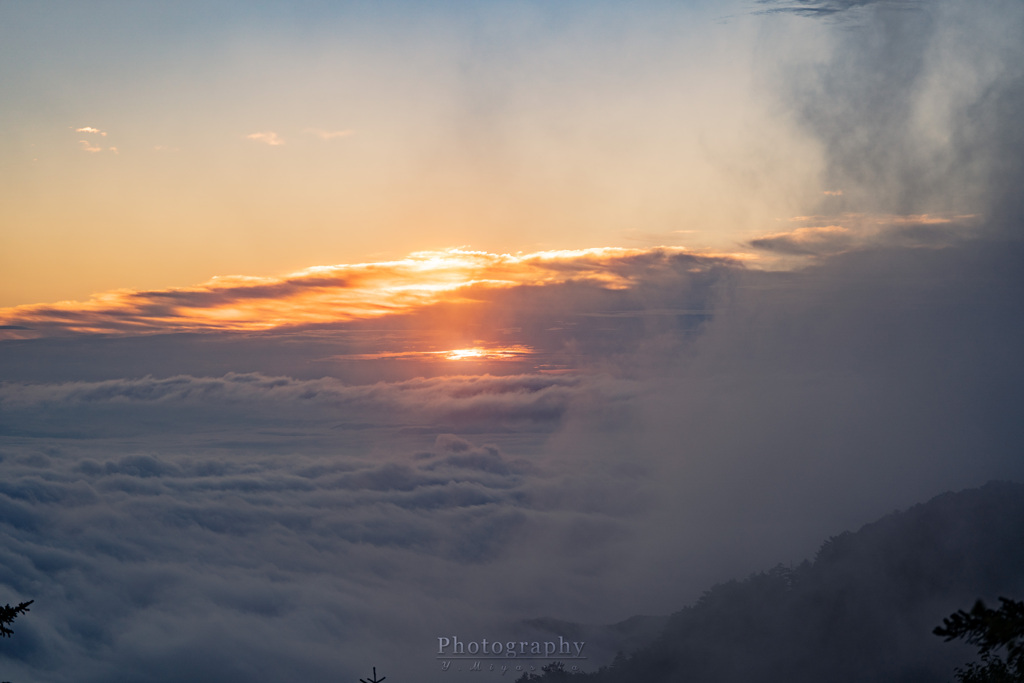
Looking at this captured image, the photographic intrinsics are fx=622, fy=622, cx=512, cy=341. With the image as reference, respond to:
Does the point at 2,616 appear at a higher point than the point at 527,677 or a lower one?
lower

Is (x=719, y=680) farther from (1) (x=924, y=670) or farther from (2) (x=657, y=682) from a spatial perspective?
(1) (x=924, y=670)

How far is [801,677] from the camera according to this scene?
7525 inches

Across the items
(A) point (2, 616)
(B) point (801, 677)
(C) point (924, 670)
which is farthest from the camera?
(B) point (801, 677)

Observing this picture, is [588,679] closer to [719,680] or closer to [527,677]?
[527,677]

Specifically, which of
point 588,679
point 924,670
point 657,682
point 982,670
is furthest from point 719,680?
point 982,670

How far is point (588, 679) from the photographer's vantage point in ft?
650

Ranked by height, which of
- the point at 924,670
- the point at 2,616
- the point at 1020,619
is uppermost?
the point at 924,670

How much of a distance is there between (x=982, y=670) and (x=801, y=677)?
165 metres

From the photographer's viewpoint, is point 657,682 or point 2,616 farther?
point 657,682

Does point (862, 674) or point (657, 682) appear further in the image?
point (657, 682)

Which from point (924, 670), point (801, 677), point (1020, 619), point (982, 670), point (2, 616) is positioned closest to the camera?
point (1020, 619)

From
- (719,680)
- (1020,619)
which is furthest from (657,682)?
(1020,619)

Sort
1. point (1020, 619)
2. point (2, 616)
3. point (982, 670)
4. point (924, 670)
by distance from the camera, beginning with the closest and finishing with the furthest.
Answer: point (1020, 619) < point (2, 616) < point (982, 670) < point (924, 670)

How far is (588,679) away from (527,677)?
19432 mm
